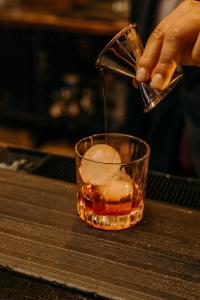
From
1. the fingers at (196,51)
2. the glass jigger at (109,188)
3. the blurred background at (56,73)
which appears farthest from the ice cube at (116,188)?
the blurred background at (56,73)

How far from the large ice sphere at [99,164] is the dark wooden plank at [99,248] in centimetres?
10

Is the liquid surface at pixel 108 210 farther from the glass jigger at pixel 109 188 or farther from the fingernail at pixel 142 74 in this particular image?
the fingernail at pixel 142 74

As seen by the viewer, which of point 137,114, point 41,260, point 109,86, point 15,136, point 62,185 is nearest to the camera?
point 41,260

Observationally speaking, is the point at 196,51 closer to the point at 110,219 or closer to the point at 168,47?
the point at 168,47

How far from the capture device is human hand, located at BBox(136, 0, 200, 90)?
843mm

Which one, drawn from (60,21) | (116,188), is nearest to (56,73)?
(60,21)

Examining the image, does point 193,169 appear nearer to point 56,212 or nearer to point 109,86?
point 56,212

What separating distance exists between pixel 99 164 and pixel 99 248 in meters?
A: 0.15

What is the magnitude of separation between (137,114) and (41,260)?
1414mm

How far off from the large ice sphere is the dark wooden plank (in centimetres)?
10

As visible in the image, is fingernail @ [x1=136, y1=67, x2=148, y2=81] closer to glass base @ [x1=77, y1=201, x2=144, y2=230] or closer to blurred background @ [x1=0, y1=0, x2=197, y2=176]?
glass base @ [x1=77, y1=201, x2=144, y2=230]

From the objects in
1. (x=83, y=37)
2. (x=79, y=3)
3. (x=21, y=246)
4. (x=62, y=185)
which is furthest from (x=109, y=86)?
(x=21, y=246)

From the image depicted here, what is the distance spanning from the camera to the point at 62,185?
3.31ft

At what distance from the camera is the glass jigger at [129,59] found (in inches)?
33.5
